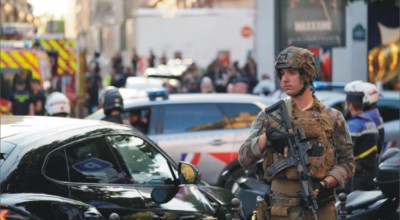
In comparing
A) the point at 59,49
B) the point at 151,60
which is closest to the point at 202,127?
the point at 59,49

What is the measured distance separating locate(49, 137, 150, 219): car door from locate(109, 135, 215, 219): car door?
9 cm

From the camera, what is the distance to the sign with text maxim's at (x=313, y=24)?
18891mm

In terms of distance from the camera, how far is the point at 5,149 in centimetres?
600

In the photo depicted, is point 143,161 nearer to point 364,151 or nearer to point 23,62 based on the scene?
point 364,151

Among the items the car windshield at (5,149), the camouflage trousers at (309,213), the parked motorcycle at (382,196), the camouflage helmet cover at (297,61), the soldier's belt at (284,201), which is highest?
the camouflage helmet cover at (297,61)

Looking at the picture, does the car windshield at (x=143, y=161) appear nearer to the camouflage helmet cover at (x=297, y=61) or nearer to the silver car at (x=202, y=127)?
the camouflage helmet cover at (x=297, y=61)

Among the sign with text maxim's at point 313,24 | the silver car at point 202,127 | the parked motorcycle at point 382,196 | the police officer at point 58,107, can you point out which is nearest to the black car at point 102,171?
the parked motorcycle at point 382,196

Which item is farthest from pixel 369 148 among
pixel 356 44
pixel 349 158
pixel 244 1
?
pixel 244 1

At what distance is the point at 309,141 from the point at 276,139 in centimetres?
21

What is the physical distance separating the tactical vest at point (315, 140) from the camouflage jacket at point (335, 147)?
0.02 m

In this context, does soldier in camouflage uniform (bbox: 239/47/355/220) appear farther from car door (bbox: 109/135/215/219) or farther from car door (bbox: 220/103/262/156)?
car door (bbox: 220/103/262/156)

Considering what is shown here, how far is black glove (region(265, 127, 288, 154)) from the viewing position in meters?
5.95

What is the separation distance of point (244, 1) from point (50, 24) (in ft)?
78.1

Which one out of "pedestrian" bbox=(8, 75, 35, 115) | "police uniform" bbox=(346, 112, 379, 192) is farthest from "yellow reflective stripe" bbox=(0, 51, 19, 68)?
"police uniform" bbox=(346, 112, 379, 192)
